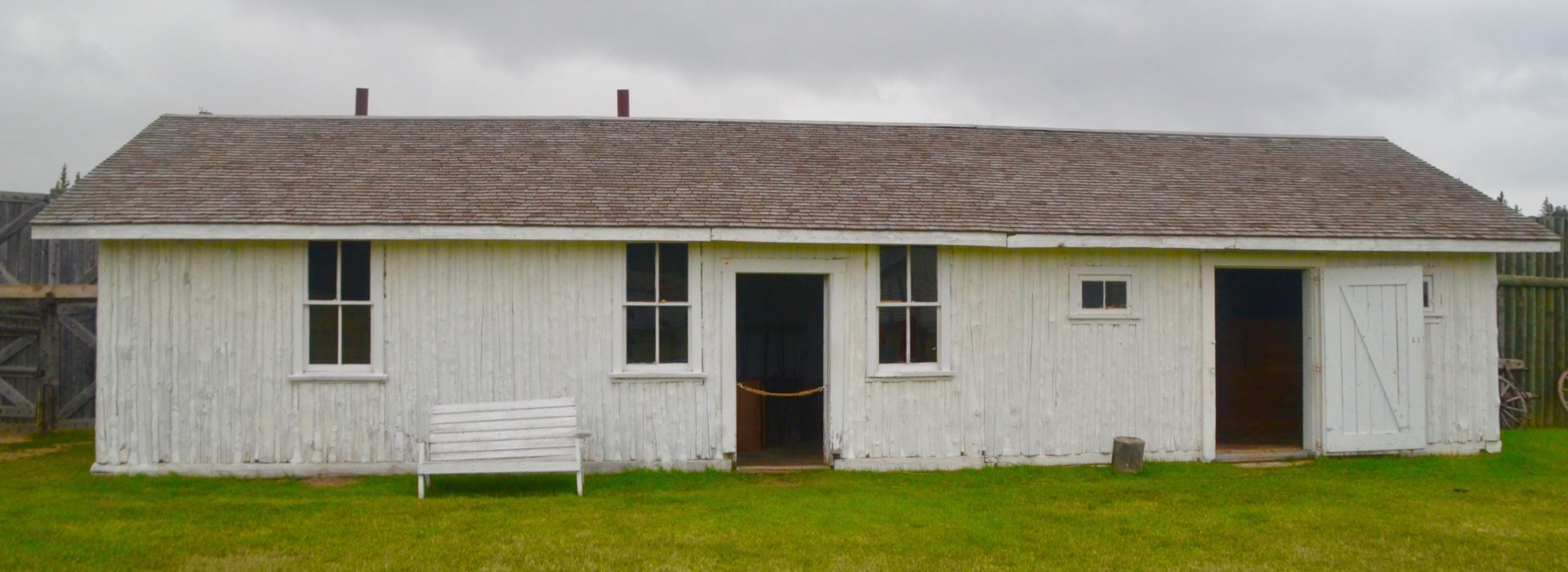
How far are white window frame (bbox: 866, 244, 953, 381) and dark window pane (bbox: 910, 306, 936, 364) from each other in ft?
0.16

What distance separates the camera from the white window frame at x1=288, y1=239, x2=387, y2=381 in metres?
11.0

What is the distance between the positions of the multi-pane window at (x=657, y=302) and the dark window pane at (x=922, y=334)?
92.1 inches

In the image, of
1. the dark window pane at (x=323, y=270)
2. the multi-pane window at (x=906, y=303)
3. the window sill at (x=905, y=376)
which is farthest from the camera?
the multi-pane window at (x=906, y=303)

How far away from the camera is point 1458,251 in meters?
12.0

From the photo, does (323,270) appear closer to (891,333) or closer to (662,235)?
(662,235)

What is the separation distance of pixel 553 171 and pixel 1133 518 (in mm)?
6949

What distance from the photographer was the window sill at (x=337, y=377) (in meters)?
11.0

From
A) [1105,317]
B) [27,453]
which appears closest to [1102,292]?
[1105,317]

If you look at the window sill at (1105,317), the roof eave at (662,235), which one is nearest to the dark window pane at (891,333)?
the roof eave at (662,235)

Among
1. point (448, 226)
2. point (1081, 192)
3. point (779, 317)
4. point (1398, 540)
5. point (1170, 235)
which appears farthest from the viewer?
point (779, 317)

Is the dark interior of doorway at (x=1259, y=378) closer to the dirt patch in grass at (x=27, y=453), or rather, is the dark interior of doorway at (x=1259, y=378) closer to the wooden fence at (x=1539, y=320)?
the wooden fence at (x=1539, y=320)

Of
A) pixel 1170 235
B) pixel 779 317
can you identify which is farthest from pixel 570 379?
pixel 1170 235

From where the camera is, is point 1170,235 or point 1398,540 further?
point 1170,235

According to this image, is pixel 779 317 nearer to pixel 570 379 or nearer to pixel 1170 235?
pixel 570 379
